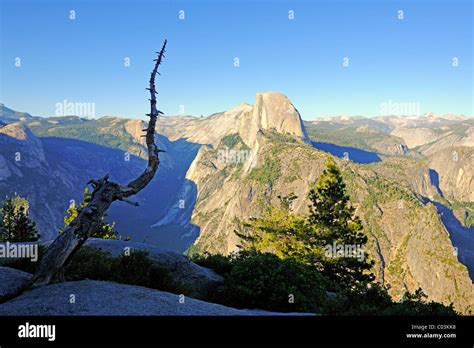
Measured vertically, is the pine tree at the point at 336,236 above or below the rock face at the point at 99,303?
below

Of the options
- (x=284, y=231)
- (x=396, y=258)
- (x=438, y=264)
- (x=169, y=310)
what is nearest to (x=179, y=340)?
(x=169, y=310)

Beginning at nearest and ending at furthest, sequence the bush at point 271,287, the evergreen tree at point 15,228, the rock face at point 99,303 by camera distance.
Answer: the rock face at point 99,303
the bush at point 271,287
the evergreen tree at point 15,228

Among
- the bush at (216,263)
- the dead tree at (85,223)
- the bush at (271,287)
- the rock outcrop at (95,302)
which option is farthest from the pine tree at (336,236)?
the rock outcrop at (95,302)

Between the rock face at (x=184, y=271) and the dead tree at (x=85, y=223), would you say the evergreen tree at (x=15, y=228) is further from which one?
the dead tree at (x=85, y=223)

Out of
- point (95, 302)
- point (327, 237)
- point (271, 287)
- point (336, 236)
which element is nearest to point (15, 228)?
point (327, 237)

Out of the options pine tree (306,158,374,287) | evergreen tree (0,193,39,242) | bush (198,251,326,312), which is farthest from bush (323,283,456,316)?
evergreen tree (0,193,39,242)

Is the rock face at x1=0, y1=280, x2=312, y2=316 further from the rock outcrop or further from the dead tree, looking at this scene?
the dead tree
